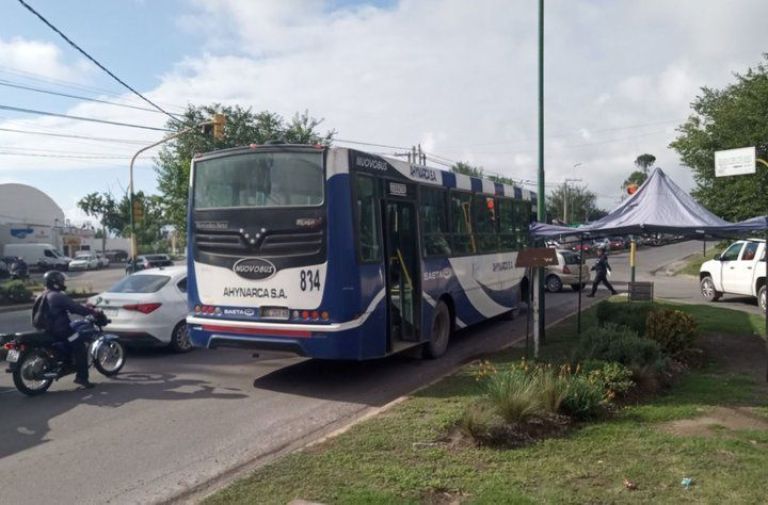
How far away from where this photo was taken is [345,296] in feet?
27.3

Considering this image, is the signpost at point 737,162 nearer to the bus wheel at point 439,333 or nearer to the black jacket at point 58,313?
the bus wheel at point 439,333

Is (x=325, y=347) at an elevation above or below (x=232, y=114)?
below

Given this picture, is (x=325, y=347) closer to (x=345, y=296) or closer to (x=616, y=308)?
(x=345, y=296)

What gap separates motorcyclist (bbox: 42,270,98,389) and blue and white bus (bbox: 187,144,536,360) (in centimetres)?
143

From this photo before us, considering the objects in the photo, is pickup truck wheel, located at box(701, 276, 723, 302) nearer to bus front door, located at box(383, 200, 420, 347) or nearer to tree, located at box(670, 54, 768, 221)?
tree, located at box(670, 54, 768, 221)

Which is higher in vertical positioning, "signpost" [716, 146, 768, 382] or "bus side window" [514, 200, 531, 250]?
"signpost" [716, 146, 768, 382]

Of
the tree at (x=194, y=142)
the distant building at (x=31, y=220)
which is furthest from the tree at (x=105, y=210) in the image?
the tree at (x=194, y=142)

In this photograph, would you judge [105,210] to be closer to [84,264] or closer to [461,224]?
[84,264]

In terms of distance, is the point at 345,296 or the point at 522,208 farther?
the point at 522,208

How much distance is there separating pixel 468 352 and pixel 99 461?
6.81 metres

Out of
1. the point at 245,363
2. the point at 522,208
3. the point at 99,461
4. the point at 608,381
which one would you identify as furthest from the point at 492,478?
the point at 522,208

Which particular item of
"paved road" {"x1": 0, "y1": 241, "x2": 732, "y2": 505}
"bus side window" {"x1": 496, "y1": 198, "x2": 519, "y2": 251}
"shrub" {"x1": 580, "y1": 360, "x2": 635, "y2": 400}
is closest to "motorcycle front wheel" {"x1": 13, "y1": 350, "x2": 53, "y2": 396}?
"paved road" {"x1": 0, "y1": 241, "x2": 732, "y2": 505}

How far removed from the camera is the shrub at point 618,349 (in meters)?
7.91

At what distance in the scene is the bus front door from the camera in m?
9.49
